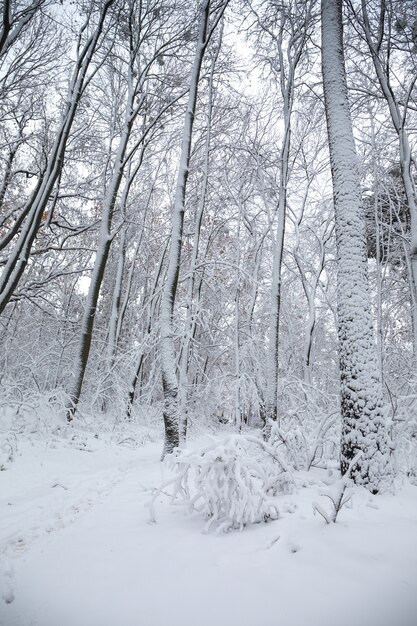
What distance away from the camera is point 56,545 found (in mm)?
2637

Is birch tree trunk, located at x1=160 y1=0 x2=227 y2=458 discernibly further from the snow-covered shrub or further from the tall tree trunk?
the snow-covered shrub

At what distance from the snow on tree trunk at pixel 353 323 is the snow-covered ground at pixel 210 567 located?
0.42 m

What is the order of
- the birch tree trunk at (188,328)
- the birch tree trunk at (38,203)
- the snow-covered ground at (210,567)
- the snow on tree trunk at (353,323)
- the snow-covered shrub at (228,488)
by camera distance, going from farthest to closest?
the birch tree trunk at (188,328), the birch tree trunk at (38,203), the snow on tree trunk at (353,323), the snow-covered shrub at (228,488), the snow-covered ground at (210,567)

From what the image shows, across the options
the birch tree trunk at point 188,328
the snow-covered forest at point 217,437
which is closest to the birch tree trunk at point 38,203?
the snow-covered forest at point 217,437

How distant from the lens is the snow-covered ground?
5.49 feet

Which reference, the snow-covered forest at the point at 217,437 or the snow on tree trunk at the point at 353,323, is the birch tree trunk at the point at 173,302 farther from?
the snow on tree trunk at the point at 353,323

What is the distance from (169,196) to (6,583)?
14.1 metres

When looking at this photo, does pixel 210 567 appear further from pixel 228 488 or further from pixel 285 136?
pixel 285 136

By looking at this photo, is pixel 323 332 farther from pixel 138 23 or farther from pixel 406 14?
pixel 138 23

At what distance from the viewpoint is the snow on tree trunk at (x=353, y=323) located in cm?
344

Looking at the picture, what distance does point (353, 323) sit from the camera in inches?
148

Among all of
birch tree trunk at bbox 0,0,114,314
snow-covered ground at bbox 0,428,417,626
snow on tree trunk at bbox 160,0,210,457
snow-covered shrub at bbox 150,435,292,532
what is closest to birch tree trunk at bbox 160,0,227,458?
snow on tree trunk at bbox 160,0,210,457

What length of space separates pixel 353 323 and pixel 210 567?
2.76 m

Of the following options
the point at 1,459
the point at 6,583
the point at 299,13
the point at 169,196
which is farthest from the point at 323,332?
the point at 6,583
